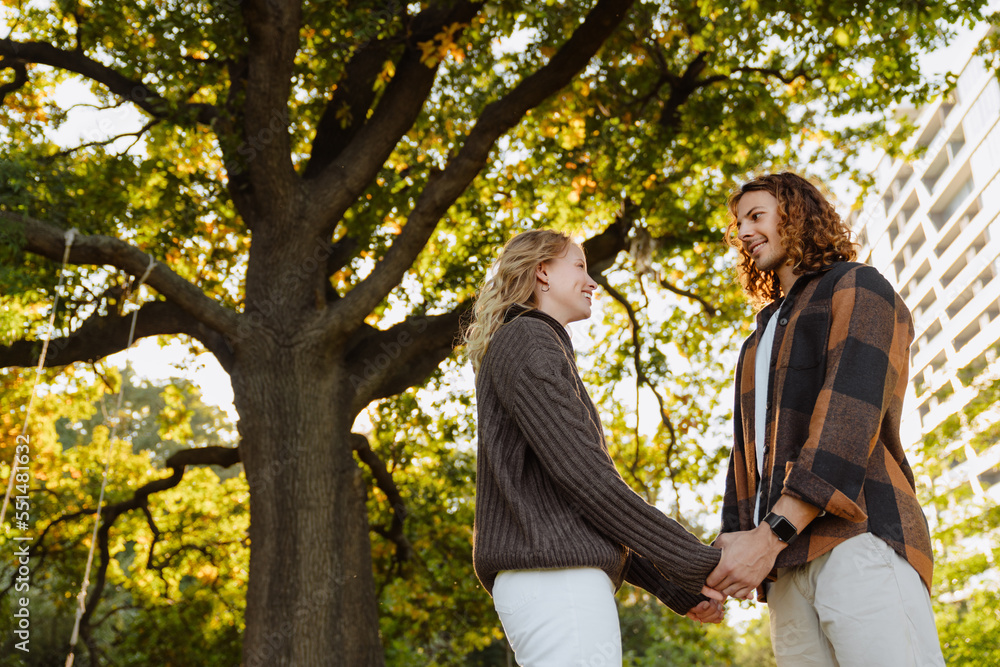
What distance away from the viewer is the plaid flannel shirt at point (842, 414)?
209cm

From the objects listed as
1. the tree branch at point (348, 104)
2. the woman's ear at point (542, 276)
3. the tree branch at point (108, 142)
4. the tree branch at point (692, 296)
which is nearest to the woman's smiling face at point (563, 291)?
the woman's ear at point (542, 276)

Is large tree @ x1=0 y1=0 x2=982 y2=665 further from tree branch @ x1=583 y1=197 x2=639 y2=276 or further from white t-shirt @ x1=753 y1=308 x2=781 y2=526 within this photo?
white t-shirt @ x1=753 y1=308 x2=781 y2=526

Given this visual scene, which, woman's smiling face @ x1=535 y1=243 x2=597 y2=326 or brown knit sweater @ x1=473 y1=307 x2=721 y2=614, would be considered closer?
brown knit sweater @ x1=473 y1=307 x2=721 y2=614

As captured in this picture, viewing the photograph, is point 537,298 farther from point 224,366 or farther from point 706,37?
point 706,37

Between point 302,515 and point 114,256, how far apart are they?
2.45m

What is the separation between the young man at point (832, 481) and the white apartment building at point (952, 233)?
42.0 m

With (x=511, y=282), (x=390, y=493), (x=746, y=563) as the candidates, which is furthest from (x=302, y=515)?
(x=746, y=563)

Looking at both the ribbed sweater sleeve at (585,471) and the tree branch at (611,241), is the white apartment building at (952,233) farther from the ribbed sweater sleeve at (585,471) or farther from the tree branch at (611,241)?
the ribbed sweater sleeve at (585,471)

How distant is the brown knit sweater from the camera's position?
2094mm

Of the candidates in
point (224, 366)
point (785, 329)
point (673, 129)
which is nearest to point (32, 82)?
point (224, 366)

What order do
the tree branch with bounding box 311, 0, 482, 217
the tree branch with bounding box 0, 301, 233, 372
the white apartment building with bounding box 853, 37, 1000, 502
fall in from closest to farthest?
the tree branch with bounding box 311, 0, 482, 217, the tree branch with bounding box 0, 301, 233, 372, the white apartment building with bounding box 853, 37, 1000, 502

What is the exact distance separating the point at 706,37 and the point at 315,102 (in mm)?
4313

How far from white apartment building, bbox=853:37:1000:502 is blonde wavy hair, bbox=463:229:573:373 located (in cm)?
4230

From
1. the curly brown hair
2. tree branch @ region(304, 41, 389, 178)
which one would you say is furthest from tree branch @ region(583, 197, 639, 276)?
the curly brown hair
